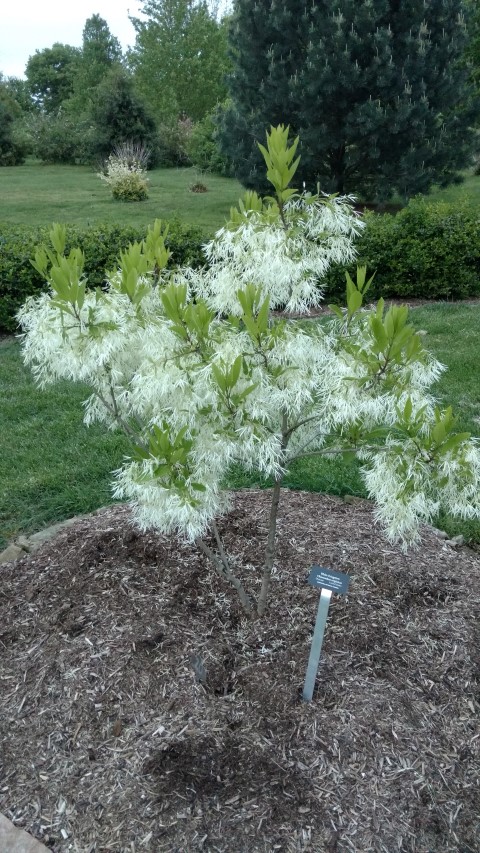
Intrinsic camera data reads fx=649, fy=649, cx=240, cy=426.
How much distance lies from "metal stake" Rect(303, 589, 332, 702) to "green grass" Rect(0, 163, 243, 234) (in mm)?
10502

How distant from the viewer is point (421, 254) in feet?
28.1

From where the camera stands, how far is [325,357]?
198 cm

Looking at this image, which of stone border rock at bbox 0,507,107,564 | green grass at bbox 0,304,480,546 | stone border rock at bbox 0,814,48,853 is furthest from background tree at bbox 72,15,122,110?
stone border rock at bbox 0,814,48,853

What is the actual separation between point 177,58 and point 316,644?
27.7 m

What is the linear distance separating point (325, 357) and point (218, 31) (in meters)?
28.3

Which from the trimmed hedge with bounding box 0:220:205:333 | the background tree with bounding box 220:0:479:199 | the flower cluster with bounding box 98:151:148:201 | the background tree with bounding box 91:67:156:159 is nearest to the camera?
the trimmed hedge with bounding box 0:220:205:333

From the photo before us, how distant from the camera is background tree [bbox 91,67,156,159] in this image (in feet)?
70.7

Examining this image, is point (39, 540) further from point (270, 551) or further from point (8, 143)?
point (8, 143)

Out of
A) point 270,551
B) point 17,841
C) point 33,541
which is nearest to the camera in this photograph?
point 17,841

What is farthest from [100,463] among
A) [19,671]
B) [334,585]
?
[334,585]

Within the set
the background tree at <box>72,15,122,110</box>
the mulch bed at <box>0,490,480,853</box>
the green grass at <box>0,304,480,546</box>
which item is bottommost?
the green grass at <box>0,304,480,546</box>

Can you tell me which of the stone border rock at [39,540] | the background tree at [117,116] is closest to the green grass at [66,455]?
the stone border rock at [39,540]

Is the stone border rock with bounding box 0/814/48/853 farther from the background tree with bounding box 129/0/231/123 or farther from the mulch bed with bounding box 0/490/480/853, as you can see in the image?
the background tree with bounding box 129/0/231/123

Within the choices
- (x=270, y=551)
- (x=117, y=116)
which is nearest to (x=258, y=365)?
(x=270, y=551)
